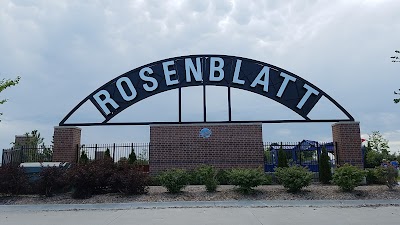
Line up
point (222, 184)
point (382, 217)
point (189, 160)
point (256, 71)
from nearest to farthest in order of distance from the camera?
point (382, 217), point (222, 184), point (189, 160), point (256, 71)

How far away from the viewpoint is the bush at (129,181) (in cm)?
1334

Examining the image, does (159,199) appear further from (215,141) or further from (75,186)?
(215,141)

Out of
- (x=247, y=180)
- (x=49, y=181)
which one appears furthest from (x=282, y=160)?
(x=49, y=181)

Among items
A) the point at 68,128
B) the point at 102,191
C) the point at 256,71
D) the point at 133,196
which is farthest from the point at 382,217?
the point at 68,128

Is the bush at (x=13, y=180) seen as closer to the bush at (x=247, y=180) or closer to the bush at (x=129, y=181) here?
the bush at (x=129, y=181)

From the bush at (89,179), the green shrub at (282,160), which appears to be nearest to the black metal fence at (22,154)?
the bush at (89,179)

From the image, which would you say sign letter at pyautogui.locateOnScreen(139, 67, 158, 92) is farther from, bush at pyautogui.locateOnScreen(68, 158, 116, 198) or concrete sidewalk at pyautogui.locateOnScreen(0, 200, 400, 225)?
concrete sidewalk at pyautogui.locateOnScreen(0, 200, 400, 225)

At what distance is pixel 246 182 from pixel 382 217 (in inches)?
189

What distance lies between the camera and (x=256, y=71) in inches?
782

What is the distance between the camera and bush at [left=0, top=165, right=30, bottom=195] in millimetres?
13656

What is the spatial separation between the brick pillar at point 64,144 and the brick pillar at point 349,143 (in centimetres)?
1360

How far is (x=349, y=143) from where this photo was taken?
18.6 meters

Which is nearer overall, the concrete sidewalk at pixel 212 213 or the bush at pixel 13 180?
the concrete sidewalk at pixel 212 213

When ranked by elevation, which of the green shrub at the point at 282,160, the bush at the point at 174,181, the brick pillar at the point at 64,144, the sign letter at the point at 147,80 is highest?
the sign letter at the point at 147,80
